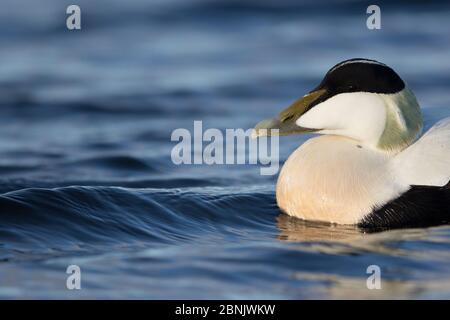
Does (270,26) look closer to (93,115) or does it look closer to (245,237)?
(93,115)

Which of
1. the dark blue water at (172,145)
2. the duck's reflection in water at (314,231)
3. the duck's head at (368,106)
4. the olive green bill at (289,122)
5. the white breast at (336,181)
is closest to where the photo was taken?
the dark blue water at (172,145)

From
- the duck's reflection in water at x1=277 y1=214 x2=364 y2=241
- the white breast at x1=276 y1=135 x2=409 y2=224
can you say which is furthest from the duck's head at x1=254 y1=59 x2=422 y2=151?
the duck's reflection in water at x1=277 y1=214 x2=364 y2=241

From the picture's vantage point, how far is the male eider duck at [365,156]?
21.7 feet

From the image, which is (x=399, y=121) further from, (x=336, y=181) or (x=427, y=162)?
(x=336, y=181)

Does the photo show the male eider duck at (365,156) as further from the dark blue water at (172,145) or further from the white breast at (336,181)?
the dark blue water at (172,145)

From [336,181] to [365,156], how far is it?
26cm

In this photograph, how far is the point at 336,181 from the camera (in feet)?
22.4

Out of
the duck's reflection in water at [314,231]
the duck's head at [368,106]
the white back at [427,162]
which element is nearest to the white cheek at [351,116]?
the duck's head at [368,106]

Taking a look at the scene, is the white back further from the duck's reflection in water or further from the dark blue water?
the duck's reflection in water

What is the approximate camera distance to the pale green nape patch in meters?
6.89

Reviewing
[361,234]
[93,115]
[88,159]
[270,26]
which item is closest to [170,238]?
[361,234]

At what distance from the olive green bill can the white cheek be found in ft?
0.15

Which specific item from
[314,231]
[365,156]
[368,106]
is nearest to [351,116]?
[368,106]

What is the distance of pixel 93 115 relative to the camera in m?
11.7
